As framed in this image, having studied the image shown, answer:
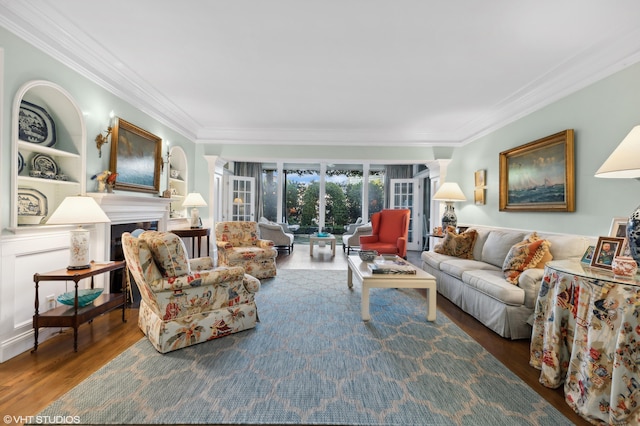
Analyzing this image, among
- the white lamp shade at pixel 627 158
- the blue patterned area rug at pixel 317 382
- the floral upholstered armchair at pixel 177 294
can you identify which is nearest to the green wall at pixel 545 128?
the white lamp shade at pixel 627 158

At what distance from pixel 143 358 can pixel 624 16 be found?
4524 mm

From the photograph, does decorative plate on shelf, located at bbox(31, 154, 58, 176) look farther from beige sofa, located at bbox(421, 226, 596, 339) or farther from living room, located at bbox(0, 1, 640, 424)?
beige sofa, located at bbox(421, 226, 596, 339)

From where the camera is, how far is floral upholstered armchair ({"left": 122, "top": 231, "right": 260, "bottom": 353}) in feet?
7.23

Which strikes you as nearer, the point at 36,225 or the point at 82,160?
the point at 36,225

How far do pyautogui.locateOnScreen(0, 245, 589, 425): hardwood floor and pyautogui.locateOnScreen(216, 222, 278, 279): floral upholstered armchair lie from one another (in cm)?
151

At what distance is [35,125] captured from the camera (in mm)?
2648

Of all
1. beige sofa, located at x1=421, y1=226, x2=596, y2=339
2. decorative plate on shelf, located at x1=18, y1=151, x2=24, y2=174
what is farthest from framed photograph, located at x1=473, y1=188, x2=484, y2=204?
decorative plate on shelf, located at x1=18, y1=151, x2=24, y2=174

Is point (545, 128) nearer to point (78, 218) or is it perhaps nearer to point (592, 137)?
point (592, 137)

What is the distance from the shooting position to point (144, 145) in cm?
409

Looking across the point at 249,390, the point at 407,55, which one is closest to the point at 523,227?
the point at 407,55

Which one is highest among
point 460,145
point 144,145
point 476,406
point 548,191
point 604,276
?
point 460,145

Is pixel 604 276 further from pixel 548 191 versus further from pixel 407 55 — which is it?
pixel 407 55

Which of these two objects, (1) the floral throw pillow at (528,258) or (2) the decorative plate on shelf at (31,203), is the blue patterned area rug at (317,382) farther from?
(2) the decorative plate on shelf at (31,203)

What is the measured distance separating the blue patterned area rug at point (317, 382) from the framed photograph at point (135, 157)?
7.36 ft
